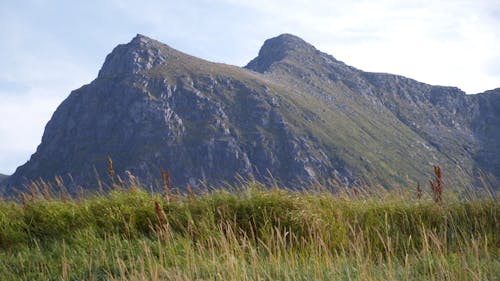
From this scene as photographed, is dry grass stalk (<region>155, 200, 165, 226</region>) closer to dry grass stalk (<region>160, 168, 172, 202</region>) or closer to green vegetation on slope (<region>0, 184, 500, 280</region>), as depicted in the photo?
green vegetation on slope (<region>0, 184, 500, 280</region>)

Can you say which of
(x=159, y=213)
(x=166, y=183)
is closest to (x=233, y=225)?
(x=159, y=213)

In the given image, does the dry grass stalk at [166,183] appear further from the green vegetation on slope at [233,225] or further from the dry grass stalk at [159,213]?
the dry grass stalk at [159,213]

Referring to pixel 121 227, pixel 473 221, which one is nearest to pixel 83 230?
pixel 121 227

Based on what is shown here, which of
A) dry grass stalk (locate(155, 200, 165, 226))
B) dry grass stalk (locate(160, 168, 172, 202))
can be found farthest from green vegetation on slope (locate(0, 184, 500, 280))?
dry grass stalk (locate(160, 168, 172, 202))

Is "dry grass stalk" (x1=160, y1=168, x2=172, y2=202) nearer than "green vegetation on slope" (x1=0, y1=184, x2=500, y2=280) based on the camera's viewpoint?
No

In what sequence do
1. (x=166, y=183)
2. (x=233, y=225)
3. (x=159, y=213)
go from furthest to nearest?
(x=166, y=183) → (x=233, y=225) → (x=159, y=213)

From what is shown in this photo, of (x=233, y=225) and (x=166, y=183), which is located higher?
Answer: (x=166, y=183)

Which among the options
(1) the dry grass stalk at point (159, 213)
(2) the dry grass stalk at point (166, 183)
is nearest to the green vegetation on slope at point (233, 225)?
(1) the dry grass stalk at point (159, 213)

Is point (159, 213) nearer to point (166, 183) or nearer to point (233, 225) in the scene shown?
point (233, 225)

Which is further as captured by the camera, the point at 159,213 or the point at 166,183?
the point at 166,183

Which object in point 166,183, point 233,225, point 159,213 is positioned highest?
point 166,183

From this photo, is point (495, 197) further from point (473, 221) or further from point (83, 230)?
point (83, 230)

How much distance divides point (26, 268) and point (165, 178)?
333 cm

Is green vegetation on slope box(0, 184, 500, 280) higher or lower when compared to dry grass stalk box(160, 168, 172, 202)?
lower
